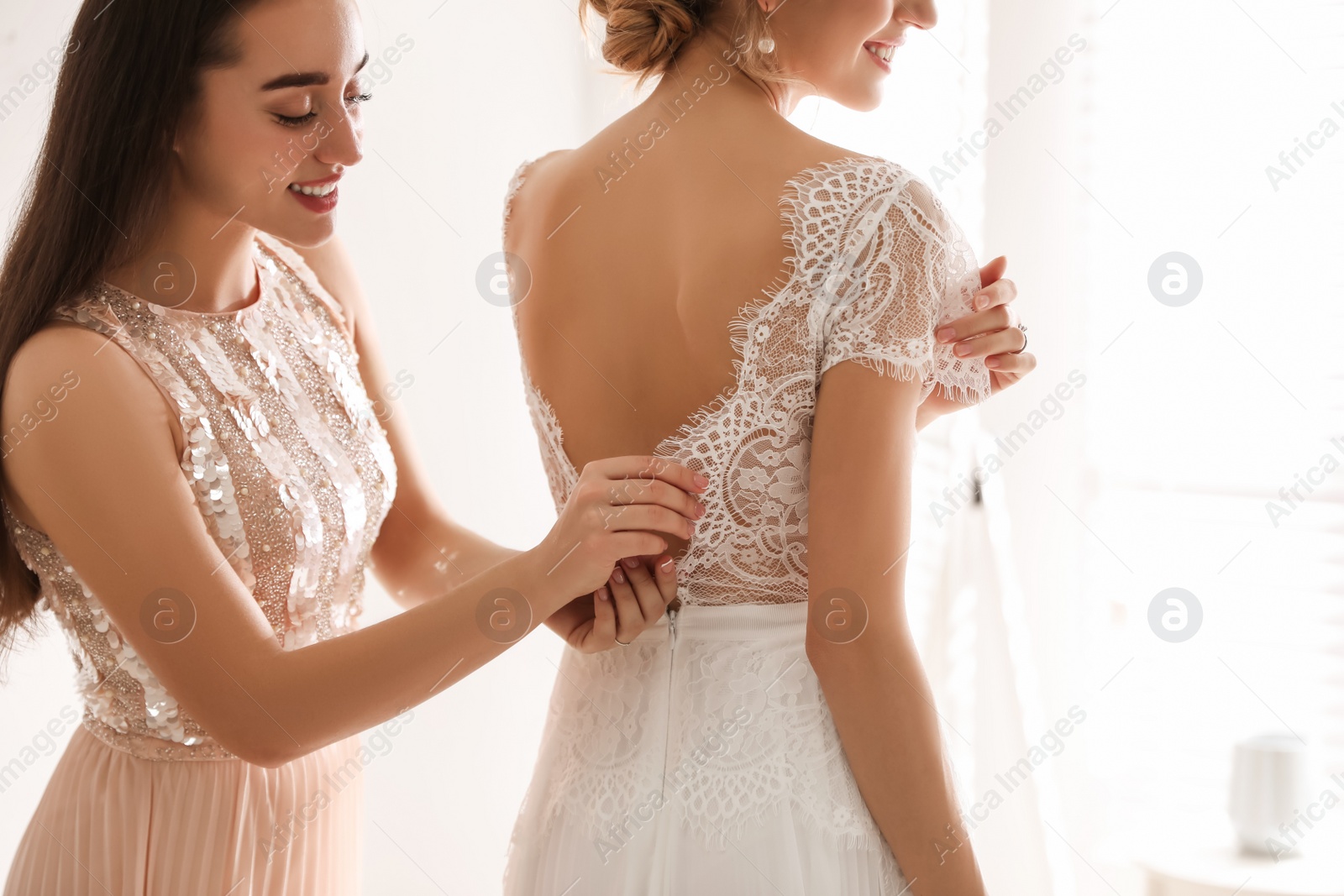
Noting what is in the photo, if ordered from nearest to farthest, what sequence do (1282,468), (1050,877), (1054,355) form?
(1050,877)
(1282,468)
(1054,355)

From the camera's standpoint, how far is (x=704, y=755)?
3.02 feet

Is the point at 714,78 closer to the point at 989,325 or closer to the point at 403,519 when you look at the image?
the point at 989,325

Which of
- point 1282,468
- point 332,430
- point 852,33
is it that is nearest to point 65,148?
point 332,430

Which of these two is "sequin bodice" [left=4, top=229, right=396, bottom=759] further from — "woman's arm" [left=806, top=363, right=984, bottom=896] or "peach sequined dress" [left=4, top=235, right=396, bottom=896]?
"woman's arm" [left=806, top=363, right=984, bottom=896]

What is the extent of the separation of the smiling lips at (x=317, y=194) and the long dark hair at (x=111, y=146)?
0.13 meters

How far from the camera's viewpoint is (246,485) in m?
1.12

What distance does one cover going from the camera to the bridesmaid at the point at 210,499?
3.26 feet

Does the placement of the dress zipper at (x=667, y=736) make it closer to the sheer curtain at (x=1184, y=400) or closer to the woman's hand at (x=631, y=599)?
the woman's hand at (x=631, y=599)

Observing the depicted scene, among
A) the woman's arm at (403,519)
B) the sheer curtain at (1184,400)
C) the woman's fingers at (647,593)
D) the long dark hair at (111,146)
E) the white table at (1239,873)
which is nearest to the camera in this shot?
the woman's fingers at (647,593)

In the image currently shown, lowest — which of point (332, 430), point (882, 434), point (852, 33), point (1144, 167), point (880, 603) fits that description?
point (880, 603)

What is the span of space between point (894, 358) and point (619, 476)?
0.25m

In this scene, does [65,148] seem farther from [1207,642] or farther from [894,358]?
[1207,642]

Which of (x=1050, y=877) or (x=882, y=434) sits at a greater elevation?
(x=882, y=434)

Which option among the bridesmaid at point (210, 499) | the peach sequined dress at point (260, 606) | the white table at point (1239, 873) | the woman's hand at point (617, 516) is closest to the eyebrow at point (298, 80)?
the bridesmaid at point (210, 499)
